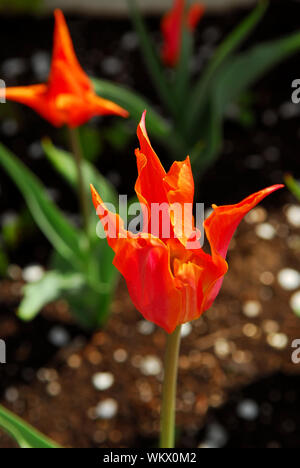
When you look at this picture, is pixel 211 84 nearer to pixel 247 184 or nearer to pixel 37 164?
pixel 247 184

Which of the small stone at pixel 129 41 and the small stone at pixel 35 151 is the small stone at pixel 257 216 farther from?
the small stone at pixel 129 41

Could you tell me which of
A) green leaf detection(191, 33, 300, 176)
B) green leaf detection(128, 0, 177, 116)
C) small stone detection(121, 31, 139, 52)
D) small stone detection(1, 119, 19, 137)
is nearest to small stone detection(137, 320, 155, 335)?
green leaf detection(191, 33, 300, 176)

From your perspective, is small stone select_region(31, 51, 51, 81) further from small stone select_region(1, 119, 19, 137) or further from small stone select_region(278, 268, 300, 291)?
small stone select_region(278, 268, 300, 291)

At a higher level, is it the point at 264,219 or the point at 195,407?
the point at 264,219

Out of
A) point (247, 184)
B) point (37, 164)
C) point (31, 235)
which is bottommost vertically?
point (31, 235)

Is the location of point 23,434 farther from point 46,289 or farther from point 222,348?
point 222,348
